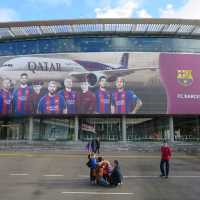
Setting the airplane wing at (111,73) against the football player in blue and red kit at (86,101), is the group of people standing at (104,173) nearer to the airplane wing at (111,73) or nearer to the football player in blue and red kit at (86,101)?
the football player in blue and red kit at (86,101)

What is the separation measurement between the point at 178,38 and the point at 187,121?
11.0 m

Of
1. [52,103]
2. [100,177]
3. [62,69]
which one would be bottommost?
[100,177]

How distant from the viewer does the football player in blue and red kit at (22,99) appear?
46031 mm

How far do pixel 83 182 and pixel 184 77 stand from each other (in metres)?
33.6

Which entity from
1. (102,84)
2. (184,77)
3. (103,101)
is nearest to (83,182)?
(103,101)

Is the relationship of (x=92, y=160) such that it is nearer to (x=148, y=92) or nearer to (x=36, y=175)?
(x=36, y=175)

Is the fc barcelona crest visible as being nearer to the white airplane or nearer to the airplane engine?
the white airplane

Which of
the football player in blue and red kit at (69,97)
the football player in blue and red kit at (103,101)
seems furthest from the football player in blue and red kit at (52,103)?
the football player in blue and red kit at (103,101)

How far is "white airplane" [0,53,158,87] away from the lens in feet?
151

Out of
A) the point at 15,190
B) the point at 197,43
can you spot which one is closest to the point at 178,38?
the point at 197,43

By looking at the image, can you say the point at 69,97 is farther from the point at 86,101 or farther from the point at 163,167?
the point at 163,167

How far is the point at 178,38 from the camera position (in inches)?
1892

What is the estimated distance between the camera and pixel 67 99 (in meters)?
45.7

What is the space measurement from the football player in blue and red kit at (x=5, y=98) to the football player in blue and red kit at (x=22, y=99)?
71 centimetres
